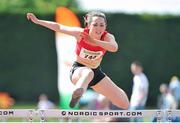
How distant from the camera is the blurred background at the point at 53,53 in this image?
88.5ft

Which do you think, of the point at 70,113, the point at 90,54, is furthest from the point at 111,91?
the point at 70,113

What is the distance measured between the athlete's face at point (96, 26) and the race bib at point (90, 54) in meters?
0.24

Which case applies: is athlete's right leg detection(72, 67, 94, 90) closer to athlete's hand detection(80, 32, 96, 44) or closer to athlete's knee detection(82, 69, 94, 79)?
athlete's knee detection(82, 69, 94, 79)

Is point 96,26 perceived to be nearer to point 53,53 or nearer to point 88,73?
point 88,73

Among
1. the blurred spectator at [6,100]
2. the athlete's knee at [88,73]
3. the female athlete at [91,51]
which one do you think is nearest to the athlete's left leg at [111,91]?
the female athlete at [91,51]

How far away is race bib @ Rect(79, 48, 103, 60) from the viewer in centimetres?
1018

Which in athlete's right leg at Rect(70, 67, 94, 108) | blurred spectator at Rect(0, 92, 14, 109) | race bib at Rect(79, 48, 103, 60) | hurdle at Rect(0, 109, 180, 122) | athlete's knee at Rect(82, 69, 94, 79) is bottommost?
blurred spectator at Rect(0, 92, 14, 109)

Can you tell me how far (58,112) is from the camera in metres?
9.65

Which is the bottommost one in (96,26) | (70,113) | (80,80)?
(70,113)

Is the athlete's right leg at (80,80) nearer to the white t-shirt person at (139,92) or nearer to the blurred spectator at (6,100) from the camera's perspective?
the white t-shirt person at (139,92)

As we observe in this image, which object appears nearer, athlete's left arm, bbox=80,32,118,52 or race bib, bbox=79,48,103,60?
athlete's left arm, bbox=80,32,118,52

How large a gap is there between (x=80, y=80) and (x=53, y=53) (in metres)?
17.2

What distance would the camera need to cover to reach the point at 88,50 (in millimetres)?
10156

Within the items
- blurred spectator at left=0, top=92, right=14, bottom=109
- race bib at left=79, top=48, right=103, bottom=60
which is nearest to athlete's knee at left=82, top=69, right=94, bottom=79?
race bib at left=79, top=48, right=103, bottom=60
